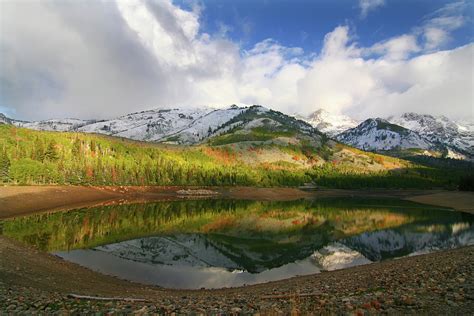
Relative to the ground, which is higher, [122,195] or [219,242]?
[122,195]

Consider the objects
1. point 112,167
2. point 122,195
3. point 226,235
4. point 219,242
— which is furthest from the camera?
point 112,167

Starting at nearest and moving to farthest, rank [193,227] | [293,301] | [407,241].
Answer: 1. [293,301]
2. [407,241]
3. [193,227]

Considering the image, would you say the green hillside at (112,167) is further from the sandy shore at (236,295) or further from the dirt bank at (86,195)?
the sandy shore at (236,295)

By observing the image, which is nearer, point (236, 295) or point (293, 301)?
point (293, 301)

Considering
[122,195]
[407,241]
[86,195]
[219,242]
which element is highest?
[86,195]

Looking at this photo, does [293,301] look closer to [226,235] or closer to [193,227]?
[226,235]

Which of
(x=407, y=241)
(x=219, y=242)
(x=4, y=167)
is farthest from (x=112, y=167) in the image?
(x=407, y=241)

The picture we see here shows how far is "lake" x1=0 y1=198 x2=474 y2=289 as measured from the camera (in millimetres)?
35094

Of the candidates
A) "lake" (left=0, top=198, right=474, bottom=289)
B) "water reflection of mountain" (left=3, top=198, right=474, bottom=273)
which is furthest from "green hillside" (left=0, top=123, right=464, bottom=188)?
"water reflection of mountain" (left=3, top=198, right=474, bottom=273)

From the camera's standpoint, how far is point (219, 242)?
51375mm

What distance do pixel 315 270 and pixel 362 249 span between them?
17262mm

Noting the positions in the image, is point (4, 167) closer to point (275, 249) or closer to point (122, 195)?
point (122, 195)

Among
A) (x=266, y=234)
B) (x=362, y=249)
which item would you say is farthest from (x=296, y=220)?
(x=362, y=249)

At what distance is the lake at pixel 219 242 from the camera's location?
35.1 meters
